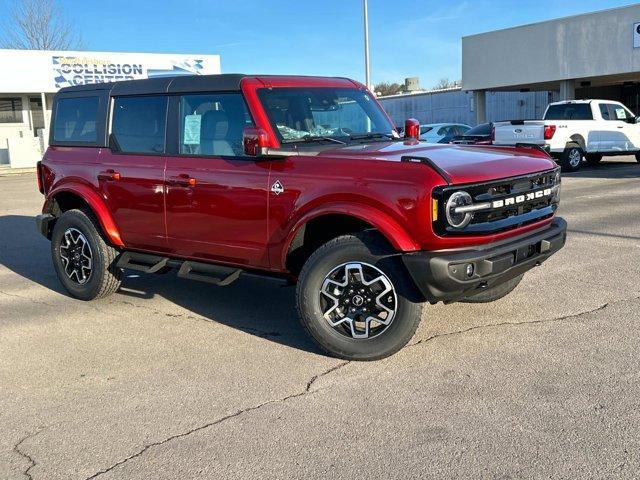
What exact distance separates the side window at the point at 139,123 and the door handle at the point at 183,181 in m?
0.37

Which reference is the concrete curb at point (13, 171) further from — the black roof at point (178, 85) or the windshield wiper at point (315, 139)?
the windshield wiper at point (315, 139)

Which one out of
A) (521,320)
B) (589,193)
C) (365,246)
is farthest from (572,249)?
(589,193)

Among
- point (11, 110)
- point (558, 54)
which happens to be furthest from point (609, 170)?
point (11, 110)

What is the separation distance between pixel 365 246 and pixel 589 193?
10540 millimetres

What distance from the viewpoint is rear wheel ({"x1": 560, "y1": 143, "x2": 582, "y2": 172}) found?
1798 centimetres

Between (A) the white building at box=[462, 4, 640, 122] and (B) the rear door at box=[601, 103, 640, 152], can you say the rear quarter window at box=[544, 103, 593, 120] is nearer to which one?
(B) the rear door at box=[601, 103, 640, 152]

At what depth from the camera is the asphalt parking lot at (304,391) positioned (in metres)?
3.13

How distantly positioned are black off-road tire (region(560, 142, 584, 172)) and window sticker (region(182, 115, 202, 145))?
14961 mm

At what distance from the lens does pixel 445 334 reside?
4824 mm

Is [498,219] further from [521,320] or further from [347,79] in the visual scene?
[347,79]

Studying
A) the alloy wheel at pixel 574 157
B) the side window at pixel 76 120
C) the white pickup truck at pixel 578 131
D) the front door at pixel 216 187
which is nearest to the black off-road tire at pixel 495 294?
the front door at pixel 216 187

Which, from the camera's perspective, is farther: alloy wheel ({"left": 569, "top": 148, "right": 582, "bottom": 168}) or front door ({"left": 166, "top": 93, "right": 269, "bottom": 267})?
alloy wheel ({"left": 569, "top": 148, "right": 582, "bottom": 168})

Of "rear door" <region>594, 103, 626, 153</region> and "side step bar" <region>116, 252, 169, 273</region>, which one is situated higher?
"rear door" <region>594, 103, 626, 153</region>

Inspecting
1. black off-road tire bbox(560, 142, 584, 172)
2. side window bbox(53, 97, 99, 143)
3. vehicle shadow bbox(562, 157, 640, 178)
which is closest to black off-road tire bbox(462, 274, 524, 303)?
side window bbox(53, 97, 99, 143)
